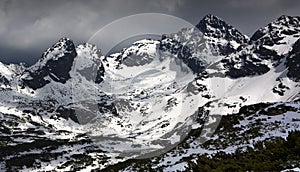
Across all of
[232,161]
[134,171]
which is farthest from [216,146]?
[232,161]

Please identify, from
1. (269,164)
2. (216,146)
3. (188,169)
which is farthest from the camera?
(216,146)

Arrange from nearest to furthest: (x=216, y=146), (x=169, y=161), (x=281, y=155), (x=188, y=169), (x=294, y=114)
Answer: (x=281, y=155) → (x=188, y=169) → (x=169, y=161) → (x=216, y=146) → (x=294, y=114)

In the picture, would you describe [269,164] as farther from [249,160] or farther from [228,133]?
[228,133]

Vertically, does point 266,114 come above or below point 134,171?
above

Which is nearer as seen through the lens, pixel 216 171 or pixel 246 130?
pixel 216 171

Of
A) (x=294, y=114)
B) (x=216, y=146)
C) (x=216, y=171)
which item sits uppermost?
(x=294, y=114)

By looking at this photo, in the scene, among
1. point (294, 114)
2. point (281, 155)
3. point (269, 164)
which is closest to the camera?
point (269, 164)

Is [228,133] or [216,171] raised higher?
[228,133]

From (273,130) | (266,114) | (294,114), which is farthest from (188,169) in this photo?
(266,114)

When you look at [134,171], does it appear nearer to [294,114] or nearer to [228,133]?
[228,133]
